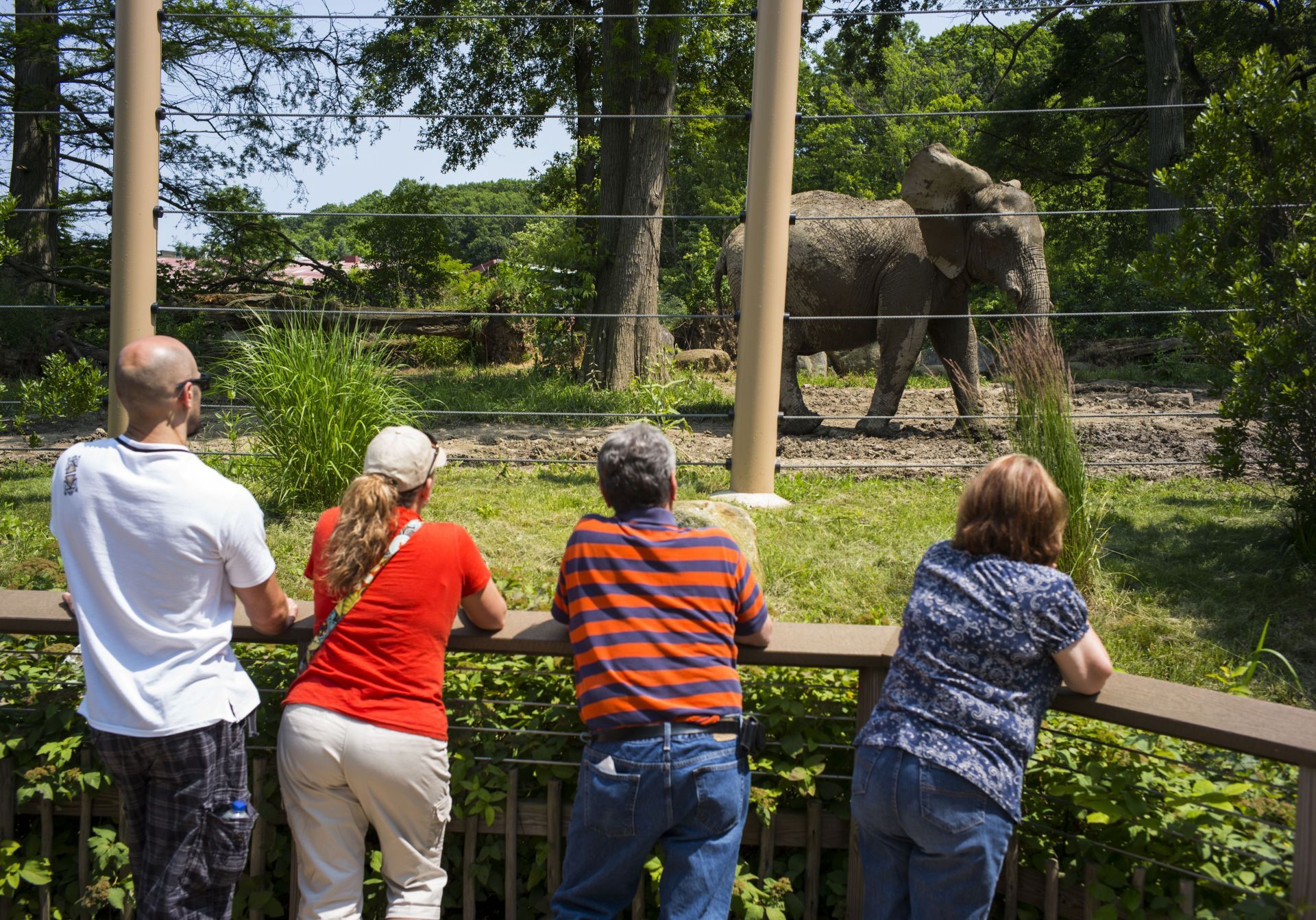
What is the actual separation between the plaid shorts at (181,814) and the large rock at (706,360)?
1318cm

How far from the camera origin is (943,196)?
904 cm

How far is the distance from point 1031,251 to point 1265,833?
708 cm

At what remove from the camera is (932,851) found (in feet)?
7.48

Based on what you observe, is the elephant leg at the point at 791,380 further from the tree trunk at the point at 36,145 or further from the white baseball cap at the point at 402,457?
the tree trunk at the point at 36,145

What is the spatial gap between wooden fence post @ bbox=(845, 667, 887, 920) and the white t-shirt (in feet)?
4.80

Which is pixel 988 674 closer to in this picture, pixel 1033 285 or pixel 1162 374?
pixel 1033 285

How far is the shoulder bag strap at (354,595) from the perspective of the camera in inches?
99.9

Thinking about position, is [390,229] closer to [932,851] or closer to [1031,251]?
[1031,251]

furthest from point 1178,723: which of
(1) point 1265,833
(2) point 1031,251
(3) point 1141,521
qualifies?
(2) point 1031,251

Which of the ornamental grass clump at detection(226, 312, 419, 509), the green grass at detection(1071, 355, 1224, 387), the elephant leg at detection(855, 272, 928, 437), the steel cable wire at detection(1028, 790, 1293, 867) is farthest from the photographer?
the green grass at detection(1071, 355, 1224, 387)

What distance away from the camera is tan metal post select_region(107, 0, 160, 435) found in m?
4.96

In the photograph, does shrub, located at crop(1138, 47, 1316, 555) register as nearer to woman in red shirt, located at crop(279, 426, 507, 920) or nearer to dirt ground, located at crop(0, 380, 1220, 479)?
dirt ground, located at crop(0, 380, 1220, 479)

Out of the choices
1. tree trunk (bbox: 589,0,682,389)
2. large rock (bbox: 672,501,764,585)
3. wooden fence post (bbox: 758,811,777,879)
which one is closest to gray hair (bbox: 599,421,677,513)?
wooden fence post (bbox: 758,811,777,879)

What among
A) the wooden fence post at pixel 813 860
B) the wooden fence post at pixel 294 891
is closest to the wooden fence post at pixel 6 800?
the wooden fence post at pixel 294 891
